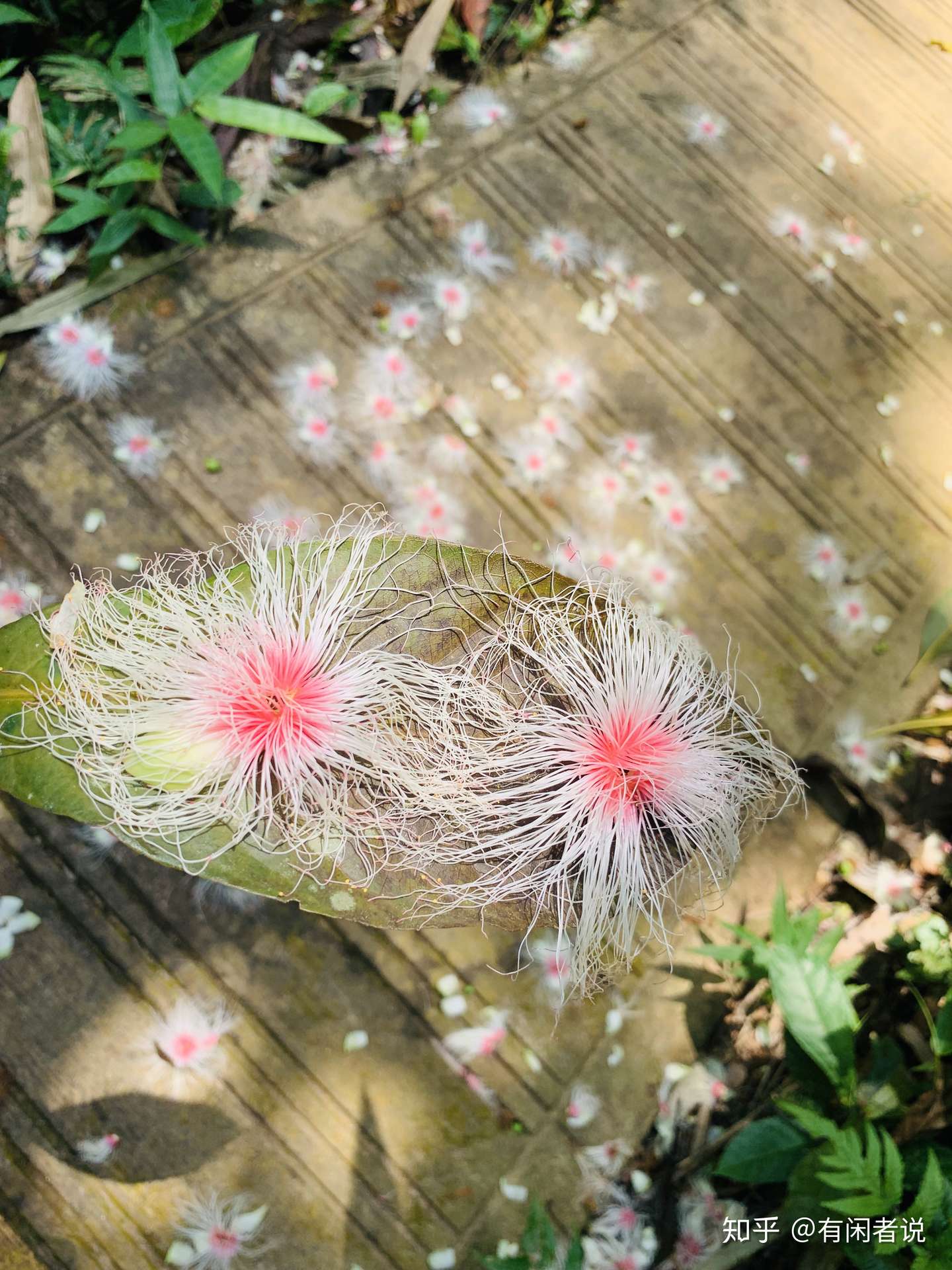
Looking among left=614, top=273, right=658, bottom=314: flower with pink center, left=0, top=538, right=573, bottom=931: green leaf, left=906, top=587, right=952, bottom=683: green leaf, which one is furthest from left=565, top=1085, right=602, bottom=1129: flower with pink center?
left=614, top=273, right=658, bottom=314: flower with pink center

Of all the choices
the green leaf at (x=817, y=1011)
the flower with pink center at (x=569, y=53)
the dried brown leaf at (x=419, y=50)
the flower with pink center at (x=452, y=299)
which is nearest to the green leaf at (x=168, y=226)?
the flower with pink center at (x=452, y=299)

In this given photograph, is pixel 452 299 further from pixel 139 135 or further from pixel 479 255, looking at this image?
pixel 139 135

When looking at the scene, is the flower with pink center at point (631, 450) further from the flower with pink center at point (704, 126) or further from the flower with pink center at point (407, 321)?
the flower with pink center at point (704, 126)

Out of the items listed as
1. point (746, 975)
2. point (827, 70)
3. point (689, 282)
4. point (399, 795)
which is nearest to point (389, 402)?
point (689, 282)

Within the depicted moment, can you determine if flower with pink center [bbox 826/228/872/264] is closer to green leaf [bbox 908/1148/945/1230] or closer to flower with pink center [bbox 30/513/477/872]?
flower with pink center [bbox 30/513/477/872]

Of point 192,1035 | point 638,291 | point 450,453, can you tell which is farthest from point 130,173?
point 192,1035

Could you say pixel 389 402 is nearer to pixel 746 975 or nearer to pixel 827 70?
pixel 746 975

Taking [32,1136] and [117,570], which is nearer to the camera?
[32,1136]
